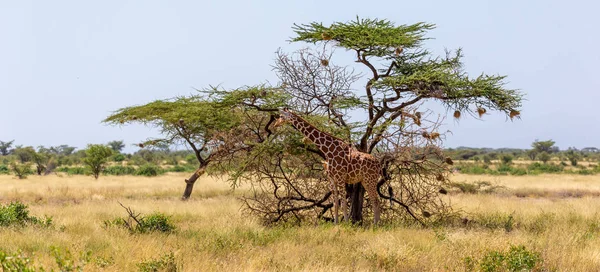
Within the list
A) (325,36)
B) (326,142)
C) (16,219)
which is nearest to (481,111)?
(326,142)

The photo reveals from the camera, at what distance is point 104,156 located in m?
32.8

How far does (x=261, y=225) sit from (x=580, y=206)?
9.71 meters

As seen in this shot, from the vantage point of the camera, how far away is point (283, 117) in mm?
10609

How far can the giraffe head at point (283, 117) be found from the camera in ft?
34.2

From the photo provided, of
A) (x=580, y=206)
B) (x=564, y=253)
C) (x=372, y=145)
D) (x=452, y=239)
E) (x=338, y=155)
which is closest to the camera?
(x=564, y=253)

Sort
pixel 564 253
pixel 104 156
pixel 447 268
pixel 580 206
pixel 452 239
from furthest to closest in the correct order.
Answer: pixel 104 156 → pixel 580 206 → pixel 452 239 → pixel 564 253 → pixel 447 268

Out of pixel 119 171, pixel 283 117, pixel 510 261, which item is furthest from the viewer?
pixel 119 171

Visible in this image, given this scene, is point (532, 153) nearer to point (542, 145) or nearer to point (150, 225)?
point (542, 145)

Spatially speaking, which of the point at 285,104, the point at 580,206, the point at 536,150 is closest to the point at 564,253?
the point at 285,104

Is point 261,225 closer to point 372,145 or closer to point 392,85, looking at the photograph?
point 372,145

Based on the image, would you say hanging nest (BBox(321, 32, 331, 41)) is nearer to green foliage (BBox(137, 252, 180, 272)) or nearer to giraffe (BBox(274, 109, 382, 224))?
giraffe (BBox(274, 109, 382, 224))

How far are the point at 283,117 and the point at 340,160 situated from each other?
1398mm

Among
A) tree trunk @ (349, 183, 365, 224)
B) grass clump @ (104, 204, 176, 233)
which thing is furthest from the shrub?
grass clump @ (104, 204, 176, 233)

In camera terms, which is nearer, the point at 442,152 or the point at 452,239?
the point at 452,239
